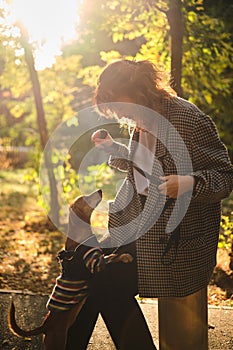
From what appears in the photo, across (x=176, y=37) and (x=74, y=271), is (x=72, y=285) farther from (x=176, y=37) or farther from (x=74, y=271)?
(x=176, y=37)

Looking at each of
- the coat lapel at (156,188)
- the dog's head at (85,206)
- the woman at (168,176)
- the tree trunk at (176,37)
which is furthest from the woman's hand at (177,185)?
the tree trunk at (176,37)

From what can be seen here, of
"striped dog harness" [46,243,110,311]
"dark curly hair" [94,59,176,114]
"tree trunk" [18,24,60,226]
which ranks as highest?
"dark curly hair" [94,59,176,114]

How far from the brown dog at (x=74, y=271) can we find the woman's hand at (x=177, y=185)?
0.41 metres

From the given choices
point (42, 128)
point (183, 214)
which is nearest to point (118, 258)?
point (183, 214)

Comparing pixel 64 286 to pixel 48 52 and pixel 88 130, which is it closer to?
pixel 48 52

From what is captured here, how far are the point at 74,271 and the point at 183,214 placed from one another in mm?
598

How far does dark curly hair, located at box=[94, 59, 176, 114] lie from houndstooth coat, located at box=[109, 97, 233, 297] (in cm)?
6

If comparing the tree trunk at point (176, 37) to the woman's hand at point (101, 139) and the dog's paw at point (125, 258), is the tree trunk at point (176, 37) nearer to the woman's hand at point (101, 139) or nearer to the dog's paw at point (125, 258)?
the woman's hand at point (101, 139)

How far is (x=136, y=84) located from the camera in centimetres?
265

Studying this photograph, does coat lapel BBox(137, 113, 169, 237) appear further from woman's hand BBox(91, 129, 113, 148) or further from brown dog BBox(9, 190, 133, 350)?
woman's hand BBox(91, 129, 113, 148)

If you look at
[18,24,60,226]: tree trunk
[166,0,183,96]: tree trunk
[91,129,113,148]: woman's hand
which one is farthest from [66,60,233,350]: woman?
[18,24,60,226]: tree trunk

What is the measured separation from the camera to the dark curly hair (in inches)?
104

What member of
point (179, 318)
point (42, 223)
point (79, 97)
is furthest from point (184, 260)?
point (79, 97)

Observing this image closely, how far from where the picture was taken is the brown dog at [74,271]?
8.78 ft
